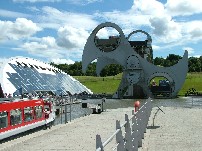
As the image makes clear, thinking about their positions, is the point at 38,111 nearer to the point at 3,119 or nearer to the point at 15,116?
the point at 15,116

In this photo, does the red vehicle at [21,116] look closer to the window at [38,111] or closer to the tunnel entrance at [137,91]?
the window at [38,111]

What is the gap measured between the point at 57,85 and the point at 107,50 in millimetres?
17206

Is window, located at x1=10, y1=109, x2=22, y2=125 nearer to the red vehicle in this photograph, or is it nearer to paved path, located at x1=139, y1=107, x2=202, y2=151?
the red vehicle

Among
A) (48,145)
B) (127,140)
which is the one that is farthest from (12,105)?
(127,140)

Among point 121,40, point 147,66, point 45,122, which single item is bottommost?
point 45,122

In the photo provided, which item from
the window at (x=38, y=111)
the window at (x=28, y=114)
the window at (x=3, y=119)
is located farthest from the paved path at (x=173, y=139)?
the window at (x=38, y=111)

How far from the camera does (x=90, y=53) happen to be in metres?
86.0

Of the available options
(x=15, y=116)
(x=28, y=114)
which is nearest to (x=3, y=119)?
(x=15, y=116)

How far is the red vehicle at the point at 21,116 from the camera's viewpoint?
73.7ft

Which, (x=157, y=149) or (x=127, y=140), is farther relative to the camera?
(x=157, y=149)

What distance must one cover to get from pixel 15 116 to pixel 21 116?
3.94ft

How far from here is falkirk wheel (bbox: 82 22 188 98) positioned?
83.0 m

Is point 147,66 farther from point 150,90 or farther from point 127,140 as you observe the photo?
point 127,140

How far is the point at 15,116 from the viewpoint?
2466 cm
